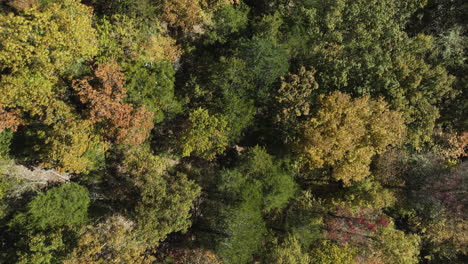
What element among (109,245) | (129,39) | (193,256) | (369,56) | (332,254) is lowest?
(193,256)

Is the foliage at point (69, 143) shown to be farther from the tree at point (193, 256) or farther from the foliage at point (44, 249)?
the tree at point (193, 256)

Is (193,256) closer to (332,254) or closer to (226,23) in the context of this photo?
(332,254)

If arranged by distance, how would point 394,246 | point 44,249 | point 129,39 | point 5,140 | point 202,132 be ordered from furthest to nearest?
point 394,246 → point 202,132 → point 129,39 → point 5,140 → point 44,249

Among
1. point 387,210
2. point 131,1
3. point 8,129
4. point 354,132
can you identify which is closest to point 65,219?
point 8,129

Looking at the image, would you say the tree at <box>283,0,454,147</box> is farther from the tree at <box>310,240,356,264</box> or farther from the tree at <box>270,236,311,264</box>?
the tree at <box>270,236,311,264</box>

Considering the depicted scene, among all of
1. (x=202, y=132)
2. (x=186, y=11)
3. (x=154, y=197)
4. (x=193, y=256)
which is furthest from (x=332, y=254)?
(x=186, y=11)

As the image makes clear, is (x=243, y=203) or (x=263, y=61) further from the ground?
(x=263, y=61)

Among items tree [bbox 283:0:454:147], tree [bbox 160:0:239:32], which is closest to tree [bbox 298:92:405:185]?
tree [bbox 283:0:454:147]
